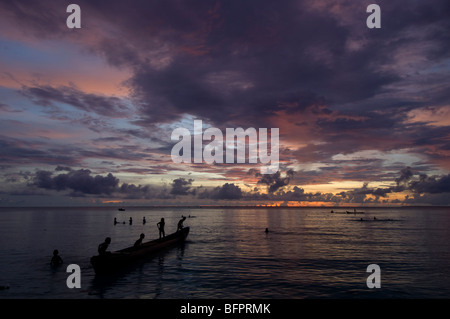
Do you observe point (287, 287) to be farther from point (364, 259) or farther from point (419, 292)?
point (364, 259)

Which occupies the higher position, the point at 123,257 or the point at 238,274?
the point at 123,257

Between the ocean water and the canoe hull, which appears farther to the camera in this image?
the canoe hull

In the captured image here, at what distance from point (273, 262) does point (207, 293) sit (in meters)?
12.2

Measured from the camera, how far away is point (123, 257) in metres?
25.8

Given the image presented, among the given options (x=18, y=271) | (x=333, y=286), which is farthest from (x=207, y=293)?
(x=18, y=271)

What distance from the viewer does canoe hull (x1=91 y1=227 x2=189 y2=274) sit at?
75.8 feet

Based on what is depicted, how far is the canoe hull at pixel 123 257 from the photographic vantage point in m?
23.1

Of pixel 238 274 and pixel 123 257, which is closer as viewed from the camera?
pixel 238 274

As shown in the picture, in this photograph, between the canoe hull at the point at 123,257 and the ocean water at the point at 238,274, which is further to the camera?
the canoe hull at the point at 123,257
